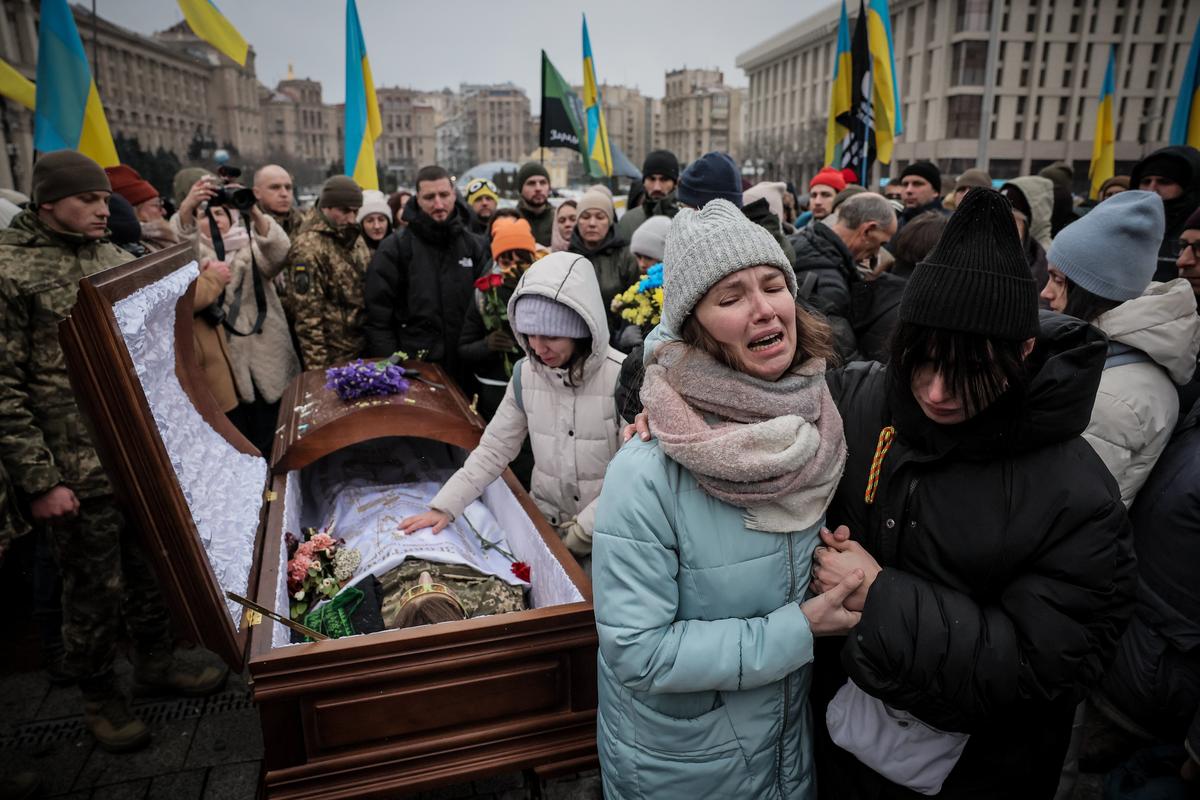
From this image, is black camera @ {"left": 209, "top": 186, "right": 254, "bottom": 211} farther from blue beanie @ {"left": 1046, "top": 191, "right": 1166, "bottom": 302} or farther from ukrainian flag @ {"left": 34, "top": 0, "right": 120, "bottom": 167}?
blue beanie @ {"left": 1046, "top": 191, "right": 1166, "bottom": 302}

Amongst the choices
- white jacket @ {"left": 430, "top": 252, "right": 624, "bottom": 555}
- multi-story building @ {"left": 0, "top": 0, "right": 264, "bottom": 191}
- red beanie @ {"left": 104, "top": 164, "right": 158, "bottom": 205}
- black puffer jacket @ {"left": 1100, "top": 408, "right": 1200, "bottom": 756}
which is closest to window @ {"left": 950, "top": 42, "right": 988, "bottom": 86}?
multi-story building @ {"left": 0, "top": 0, "right": 264, "bottom": 191}

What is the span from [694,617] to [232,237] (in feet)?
14.1

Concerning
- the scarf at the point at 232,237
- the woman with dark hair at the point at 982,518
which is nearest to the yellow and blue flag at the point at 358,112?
the scarf at the point at 232,237

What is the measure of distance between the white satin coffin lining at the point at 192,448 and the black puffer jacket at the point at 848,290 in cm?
260

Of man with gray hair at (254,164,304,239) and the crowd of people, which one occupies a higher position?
man with gray hair at (254,164,304,239)

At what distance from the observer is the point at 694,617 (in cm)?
153

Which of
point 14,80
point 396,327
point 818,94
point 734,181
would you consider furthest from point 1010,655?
point 818,94

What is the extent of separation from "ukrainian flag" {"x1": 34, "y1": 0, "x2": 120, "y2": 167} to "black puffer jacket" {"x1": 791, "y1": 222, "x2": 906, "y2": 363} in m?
4.21

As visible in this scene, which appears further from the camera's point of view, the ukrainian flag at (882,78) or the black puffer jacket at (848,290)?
the ukrainian flag at (882,78)

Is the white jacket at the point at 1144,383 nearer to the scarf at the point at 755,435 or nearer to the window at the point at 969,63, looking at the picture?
the scarf at the point at 755,435

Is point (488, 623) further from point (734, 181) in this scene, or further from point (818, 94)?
point (818, 94)

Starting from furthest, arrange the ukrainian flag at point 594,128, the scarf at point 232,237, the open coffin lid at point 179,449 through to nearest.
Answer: the ukrainian flag at point 594,128 → the scarf at point 232,237 → the open coffin lid at point 179,449

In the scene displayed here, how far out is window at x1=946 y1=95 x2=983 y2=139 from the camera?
5262cm

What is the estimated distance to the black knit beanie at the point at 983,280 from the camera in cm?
125
